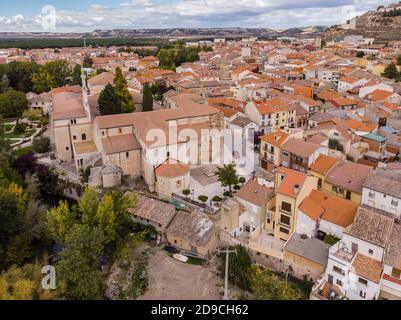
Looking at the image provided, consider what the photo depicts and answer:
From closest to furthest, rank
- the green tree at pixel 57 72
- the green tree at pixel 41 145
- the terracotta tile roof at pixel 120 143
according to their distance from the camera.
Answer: the terracotta tile roof at pixel 120 143
the green tree at pixel 41 145
the green tree at pixel 57 72

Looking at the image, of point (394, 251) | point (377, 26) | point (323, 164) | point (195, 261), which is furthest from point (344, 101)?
point (377, 26)

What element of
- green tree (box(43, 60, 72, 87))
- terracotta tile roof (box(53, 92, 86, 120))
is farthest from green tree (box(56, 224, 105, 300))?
green tree (box(43, 60, 72, 87))

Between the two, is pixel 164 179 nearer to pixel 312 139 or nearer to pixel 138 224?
pixel 138 224

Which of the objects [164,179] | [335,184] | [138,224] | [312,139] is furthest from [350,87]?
[138,224]

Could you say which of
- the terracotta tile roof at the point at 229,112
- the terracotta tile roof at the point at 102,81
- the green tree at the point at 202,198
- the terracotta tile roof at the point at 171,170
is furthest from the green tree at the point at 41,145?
the green tree at the point at 202,198

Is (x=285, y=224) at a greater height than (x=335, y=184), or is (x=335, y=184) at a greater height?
(x=335, y=184)

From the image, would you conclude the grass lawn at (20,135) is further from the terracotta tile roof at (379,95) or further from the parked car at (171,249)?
the terracotta tile roof at (379,95)
